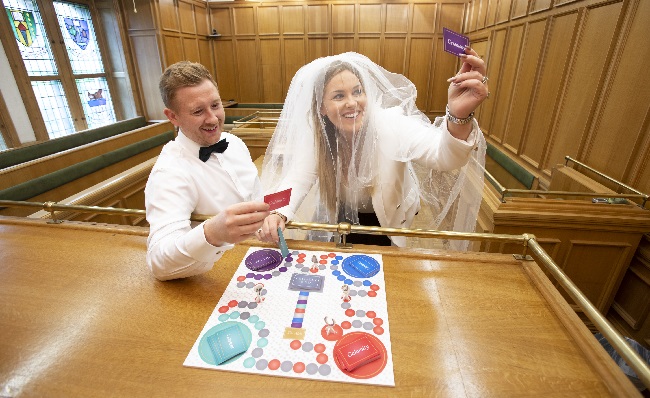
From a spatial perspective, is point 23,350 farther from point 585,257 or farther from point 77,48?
point 77,48

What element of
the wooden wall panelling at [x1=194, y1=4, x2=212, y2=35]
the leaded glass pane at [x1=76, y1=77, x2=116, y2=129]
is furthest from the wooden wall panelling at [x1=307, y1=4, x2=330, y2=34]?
the leaded glass pane at [x1=76, y1=77, x2=116, y2=129]

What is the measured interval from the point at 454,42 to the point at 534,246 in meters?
0.82

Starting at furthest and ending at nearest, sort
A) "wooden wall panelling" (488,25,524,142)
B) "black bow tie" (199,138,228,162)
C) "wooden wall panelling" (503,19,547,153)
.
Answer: "wooden wall panelling" (488,25,524,142) → "wooden wall panelling" (503,19,547,153) → "black bow tie" (199,138,228,162)

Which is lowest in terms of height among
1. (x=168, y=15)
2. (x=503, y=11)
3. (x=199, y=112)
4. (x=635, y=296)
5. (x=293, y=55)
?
(x=635, y=296)

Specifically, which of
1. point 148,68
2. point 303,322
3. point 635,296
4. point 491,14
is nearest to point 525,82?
point 491,14

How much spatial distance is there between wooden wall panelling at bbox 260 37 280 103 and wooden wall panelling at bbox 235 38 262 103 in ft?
0.61

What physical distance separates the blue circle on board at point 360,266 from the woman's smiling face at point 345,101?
73 cm

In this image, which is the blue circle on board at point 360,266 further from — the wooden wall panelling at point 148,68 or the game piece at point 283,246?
the wooden wall panelling at point 148,68

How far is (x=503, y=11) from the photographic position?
5008 mm

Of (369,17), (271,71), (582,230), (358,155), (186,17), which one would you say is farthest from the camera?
(271,71)

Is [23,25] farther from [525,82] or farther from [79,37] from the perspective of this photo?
[525,82]

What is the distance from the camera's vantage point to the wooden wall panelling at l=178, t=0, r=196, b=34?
7.56 m

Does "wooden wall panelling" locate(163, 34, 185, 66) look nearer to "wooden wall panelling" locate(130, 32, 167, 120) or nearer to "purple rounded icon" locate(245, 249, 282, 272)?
"wooden wall panelling" locate(130, 32, 167, 120)

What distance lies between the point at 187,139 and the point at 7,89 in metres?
5.71
